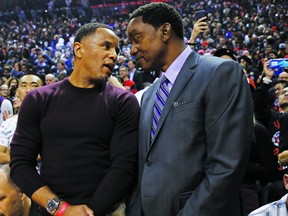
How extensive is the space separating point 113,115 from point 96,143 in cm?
14

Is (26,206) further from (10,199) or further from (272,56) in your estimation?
(272,56)

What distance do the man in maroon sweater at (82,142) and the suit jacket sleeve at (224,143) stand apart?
370 millimetres

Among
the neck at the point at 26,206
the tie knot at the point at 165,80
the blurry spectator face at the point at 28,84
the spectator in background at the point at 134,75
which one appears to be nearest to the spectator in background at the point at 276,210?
the tie knot at the point at 165,80

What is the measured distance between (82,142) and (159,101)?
1.21 ft

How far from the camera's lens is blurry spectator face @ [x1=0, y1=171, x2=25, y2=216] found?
2.48 meters

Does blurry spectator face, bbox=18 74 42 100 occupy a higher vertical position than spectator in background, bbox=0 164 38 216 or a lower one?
higher

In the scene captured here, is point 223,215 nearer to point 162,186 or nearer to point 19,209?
point 162,186

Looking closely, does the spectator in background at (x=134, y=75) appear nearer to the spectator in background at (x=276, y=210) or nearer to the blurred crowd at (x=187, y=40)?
the blurred crowd at (x=187, y=40)

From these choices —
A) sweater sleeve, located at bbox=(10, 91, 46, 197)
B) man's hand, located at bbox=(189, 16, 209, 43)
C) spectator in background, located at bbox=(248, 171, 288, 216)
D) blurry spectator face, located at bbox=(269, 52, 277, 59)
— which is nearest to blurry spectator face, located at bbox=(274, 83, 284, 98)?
man's hand, located at bbox=(189, 16, 209, 43)

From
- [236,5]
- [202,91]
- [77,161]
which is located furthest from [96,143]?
[236,5]

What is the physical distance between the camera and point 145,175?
1.95m

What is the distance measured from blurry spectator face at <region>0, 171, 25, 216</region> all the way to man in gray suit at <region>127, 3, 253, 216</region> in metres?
0.76

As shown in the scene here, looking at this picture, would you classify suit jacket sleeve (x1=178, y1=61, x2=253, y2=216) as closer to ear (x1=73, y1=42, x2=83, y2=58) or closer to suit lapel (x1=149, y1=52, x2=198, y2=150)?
suit lapel (x1=149, y1=52, x2=198, y2=150)

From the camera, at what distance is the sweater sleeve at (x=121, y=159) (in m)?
2.01
